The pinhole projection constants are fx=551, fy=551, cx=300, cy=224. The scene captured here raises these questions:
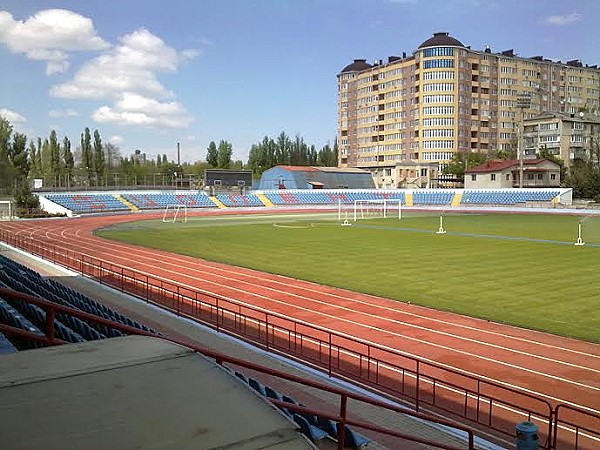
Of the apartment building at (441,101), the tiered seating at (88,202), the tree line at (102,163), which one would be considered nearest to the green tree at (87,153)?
the tree line at (102,163)

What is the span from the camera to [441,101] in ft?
398

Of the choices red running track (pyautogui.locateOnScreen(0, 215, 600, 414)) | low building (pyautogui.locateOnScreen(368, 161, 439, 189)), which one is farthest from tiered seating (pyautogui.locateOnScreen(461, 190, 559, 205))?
red running track (pyautogui.locateOnScreen(0, 215, 600, 414))

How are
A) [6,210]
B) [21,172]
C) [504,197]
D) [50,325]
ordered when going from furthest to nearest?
[504,197]
[21,172]
[6,210]
[50,325]

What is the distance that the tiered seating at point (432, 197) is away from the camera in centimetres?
9705

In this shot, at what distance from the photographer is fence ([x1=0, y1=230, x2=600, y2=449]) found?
10406 mm

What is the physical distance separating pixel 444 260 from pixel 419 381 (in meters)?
19.8

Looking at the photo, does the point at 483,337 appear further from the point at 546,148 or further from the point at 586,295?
the point at 546,148

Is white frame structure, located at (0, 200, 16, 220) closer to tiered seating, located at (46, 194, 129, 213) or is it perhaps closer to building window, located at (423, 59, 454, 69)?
tiered seating, located at (46, 194, 129, 213)

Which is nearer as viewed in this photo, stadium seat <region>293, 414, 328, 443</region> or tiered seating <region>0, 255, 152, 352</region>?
stadium seat <region>293, 414, 328, 443</region>

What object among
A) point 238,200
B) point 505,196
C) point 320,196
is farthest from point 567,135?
point 238,200

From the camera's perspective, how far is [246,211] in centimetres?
8988

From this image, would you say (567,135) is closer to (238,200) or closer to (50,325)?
(238,200)

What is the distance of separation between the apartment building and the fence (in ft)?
342

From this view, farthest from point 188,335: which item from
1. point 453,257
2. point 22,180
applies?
point 22,180
